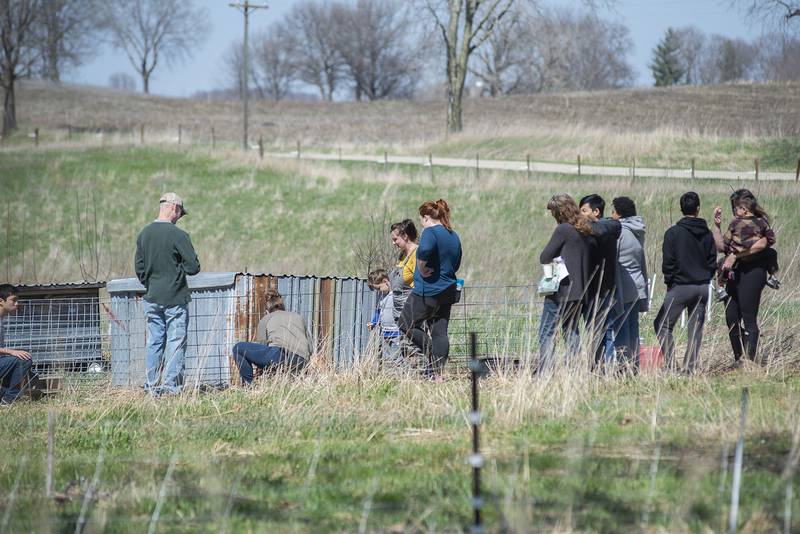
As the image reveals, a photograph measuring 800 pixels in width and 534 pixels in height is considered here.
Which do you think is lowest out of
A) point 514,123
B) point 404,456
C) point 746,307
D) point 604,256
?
point 404,456

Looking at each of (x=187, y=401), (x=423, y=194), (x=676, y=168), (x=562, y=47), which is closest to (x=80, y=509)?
(x=187, y=401)

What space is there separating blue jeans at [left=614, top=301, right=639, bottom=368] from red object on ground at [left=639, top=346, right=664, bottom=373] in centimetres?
11

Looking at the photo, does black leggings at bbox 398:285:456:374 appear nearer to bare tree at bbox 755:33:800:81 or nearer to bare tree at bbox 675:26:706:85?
bare tree at bbox 755:33:800:81

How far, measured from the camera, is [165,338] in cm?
870

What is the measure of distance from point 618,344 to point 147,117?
55093mm

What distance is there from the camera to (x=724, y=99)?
174 ft

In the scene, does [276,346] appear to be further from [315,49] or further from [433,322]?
[315,49]

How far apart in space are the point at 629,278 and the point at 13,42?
157 feet

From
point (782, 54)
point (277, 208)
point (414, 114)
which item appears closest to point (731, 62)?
point (414, 114)

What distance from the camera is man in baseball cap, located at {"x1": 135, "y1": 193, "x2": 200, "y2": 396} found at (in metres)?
8.48

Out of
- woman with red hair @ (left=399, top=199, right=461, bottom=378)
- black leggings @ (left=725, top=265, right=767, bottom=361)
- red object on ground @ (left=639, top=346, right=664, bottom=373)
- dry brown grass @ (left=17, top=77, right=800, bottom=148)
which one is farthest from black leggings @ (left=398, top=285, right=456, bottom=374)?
dry brown grass @ (left=17, top=77, right=800, bottom=148)

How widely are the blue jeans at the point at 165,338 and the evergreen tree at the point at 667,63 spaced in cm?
8522

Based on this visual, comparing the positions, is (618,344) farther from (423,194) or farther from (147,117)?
(147,117)

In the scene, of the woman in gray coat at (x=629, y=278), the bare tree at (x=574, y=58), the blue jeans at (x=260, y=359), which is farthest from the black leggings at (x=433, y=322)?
the bare tree at (x=574, y=58)
